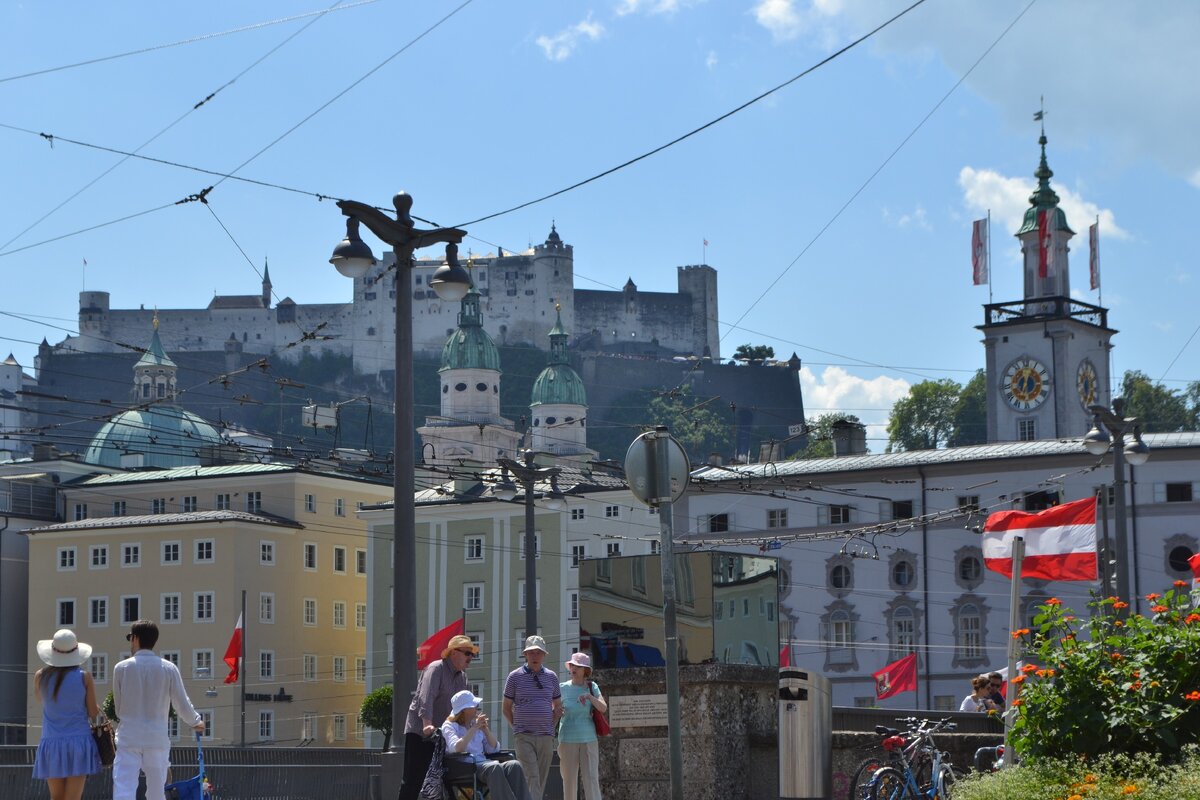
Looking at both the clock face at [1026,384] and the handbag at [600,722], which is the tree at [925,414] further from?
the handbag at [600,722]

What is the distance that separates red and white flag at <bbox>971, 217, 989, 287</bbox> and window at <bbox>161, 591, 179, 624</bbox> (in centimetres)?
3616

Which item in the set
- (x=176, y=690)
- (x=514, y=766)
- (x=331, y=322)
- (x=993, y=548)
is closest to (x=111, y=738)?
(x=176, y=690)

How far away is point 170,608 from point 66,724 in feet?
212

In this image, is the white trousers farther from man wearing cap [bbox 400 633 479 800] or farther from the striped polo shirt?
the striped polo shirt

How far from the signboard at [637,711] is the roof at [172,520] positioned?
6051cm

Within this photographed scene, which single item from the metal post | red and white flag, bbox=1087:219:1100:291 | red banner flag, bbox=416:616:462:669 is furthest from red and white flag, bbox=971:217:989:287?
the metal post

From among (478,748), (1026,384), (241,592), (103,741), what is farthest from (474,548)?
(103,741)

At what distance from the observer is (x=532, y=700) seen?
14.5 meters

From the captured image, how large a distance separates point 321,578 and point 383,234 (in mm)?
60891

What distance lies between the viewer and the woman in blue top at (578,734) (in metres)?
14.6

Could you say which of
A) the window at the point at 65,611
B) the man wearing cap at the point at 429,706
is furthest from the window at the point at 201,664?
the man wearing cap at the point at 429,706

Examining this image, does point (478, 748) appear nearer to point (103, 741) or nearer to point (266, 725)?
point (103, 741)

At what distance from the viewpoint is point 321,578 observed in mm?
77750

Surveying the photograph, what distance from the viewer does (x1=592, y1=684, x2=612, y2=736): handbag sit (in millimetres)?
14711
